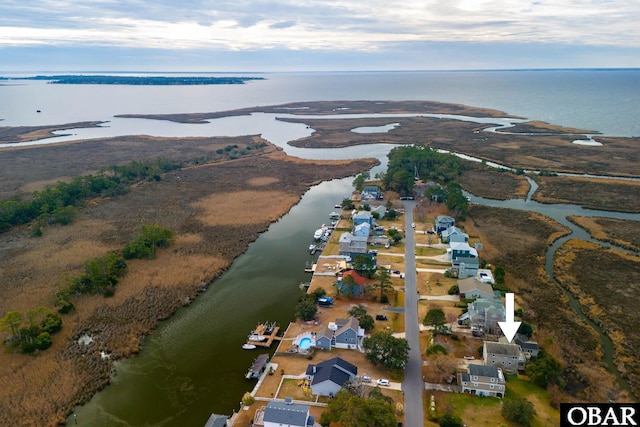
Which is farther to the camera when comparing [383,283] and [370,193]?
[370,193]

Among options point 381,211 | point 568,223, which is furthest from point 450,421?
point 568,223

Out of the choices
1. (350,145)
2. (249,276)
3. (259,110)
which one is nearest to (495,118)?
(350,145)

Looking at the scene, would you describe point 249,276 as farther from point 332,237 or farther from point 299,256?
point 332,237

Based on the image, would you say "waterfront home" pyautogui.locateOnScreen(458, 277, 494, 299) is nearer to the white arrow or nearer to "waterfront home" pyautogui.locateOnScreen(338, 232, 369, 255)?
the white arrow

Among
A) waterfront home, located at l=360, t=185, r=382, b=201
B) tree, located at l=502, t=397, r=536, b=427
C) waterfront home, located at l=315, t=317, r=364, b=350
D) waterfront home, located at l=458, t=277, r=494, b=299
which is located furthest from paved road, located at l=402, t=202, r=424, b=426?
waterfront home, located at l=360, t=185, r=382, b=201

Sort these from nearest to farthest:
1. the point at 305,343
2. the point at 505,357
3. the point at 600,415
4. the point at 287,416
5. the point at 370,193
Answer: the point at 600,415
the point at 287,416
the point at 505,357
the point at 305,343
the point at 370,193

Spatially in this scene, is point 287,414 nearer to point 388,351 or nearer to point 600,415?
point 388,351
